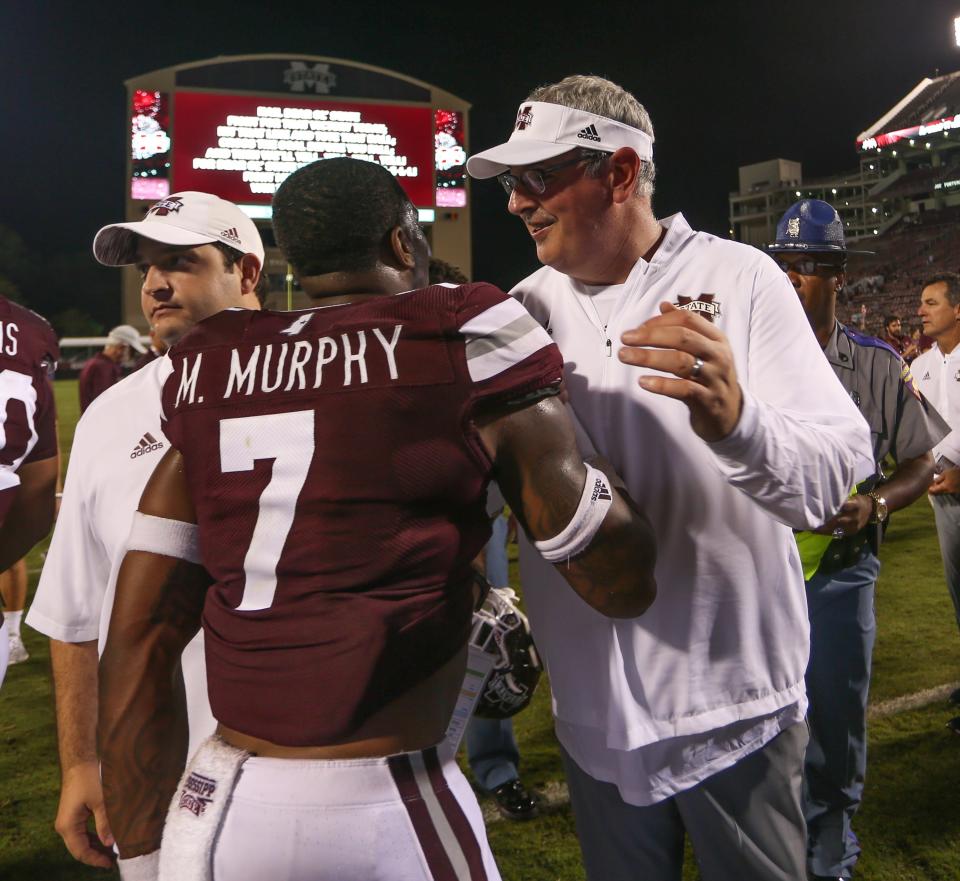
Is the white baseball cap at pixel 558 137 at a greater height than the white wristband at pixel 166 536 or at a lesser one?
greater

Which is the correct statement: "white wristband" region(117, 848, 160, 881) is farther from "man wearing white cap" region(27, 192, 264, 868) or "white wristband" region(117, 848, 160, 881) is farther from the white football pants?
"man wearing white cap" region(27, 192, 264, 868)

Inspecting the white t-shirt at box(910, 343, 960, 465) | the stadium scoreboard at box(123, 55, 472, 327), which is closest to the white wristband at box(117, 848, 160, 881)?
the white t-shirt at box(910, 343, 960, 465)

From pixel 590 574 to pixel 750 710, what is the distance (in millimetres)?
546

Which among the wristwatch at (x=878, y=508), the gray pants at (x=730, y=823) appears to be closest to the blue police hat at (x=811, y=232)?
the wristwatch at (x=878, y=508)

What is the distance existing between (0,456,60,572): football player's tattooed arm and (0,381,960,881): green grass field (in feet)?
4.13

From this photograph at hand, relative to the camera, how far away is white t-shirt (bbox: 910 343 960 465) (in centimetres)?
439

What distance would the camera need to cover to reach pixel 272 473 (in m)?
1.25

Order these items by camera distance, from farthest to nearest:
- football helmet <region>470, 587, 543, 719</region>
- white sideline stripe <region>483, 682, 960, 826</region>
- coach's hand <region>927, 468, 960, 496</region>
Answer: coach's hand <region>927, 468, 960, 496</region> < white sideline stripe <region>483, 682, 960, 826</region> < football helmet <region>470, 587, 543, 719</region>

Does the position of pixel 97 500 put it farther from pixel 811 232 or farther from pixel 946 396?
pixel 946 396

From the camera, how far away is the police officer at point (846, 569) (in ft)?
9.14

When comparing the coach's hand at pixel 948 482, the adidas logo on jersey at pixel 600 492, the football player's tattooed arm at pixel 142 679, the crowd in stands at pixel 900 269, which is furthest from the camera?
the crowd in stands at pixel 900 269

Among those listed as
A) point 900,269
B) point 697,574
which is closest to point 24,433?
point 697,574

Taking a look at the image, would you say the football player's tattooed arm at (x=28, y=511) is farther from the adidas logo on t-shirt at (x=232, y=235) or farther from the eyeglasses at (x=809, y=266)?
the eyeglasses at (x=809, y=266)

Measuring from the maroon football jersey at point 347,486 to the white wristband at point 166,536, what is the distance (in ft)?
0.46
